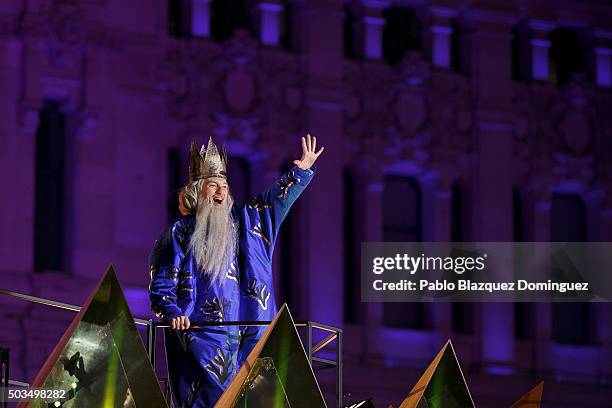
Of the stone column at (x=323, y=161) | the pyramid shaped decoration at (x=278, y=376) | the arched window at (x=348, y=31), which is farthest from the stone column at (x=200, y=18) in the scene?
the pyramid shaped decoration at (x=278, y=376)

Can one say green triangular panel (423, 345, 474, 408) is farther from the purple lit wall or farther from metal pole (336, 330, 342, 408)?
the purple lit wall

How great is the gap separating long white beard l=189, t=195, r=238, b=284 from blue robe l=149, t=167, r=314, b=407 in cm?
5

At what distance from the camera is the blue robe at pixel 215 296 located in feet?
35.4

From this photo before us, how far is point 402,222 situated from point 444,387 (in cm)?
1764

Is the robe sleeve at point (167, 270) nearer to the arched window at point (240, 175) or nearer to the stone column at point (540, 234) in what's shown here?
the arched window at point (240, 175)

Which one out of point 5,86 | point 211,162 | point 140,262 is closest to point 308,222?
point 140,262

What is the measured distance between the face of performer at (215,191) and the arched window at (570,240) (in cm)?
1798

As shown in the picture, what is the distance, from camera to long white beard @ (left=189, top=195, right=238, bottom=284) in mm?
11023

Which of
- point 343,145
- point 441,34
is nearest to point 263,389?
point 343,145

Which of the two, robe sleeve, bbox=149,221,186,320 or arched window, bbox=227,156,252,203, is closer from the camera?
robe sleeve, bbox=149,221,186,320

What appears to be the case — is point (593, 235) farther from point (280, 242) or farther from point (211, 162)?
point (211, 162)

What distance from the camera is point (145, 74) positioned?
25312 mm

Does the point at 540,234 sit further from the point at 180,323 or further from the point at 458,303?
the point at 180,323

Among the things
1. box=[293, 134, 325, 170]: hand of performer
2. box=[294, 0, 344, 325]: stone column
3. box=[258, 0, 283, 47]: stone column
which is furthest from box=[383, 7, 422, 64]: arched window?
box=[293, 134, 325, 170]: hand of performer
